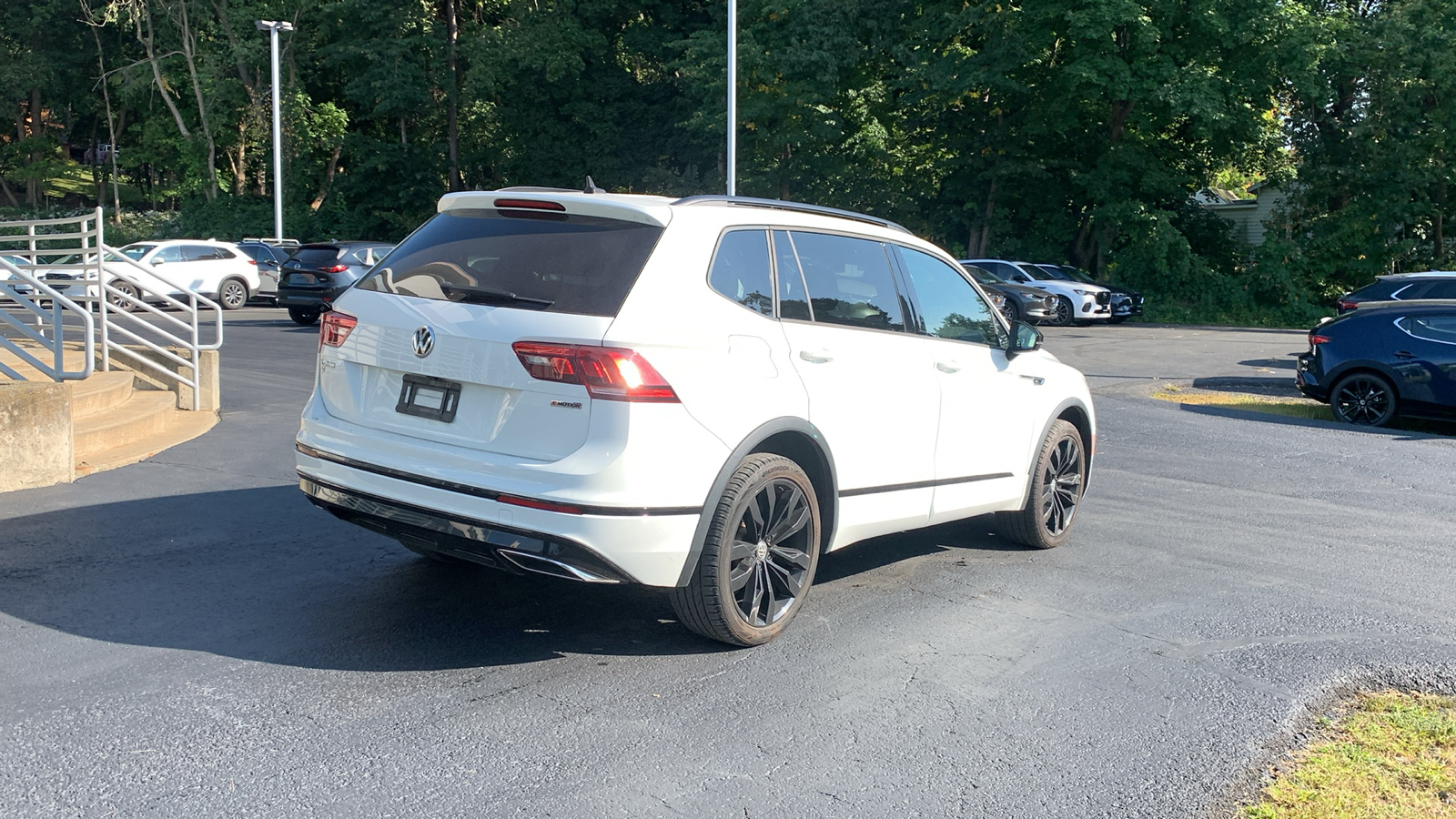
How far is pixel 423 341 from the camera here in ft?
15.9

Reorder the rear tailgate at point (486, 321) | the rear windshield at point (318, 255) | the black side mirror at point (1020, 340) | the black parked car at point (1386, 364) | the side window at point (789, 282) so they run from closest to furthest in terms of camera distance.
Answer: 1. the rear tailgate at point (486, 321)
2. the side window at point (789, 282)
3. the black side mirror at point (1020, 340)
4. the black parked car at point (1386, 364)
5. the rear windshield at point (318, 255)

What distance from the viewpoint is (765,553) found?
512 cm

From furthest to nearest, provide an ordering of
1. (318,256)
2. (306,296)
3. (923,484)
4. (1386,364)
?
(318,256)
(306,296)
(1386,364)
(923,484)

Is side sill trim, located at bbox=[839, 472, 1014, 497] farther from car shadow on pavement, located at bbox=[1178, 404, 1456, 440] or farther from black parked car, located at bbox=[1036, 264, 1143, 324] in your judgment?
black parked car, located at bbox=[1036, 264, 1143, 324]

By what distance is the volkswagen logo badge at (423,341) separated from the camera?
4812 mm

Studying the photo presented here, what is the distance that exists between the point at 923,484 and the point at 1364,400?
9628 millimetres

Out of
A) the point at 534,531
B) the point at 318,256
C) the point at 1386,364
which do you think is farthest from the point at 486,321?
the point at 318,256

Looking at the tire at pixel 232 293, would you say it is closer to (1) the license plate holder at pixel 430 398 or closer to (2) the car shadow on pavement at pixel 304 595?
(2) the car shadow on pavement at pixel 304 595

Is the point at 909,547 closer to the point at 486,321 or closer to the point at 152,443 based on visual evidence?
the point at 486,321

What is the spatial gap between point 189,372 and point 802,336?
26.7 ft

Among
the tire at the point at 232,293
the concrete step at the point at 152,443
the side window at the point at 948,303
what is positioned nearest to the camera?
the side window at the point at 948,303

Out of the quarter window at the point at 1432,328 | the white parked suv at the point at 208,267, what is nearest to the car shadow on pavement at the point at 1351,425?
the quarter window at the point at 1432,328

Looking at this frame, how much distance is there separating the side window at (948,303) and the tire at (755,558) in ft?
4.55

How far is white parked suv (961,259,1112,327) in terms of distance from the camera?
95.8ft
